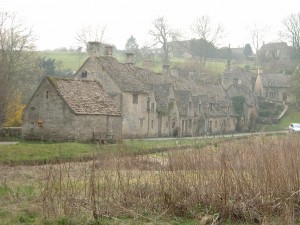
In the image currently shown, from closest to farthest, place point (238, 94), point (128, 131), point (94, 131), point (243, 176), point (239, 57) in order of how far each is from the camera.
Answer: point (243, 176) < point (94, 131) < point (128, 131) < point (238, 94) < point (239, 57)

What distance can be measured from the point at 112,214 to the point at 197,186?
2.86 metres

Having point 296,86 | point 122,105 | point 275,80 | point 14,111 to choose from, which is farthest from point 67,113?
point 275,80

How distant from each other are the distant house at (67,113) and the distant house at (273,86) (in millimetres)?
59373

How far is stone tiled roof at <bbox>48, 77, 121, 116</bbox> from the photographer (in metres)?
41.2

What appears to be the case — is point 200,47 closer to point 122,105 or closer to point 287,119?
point 287,119

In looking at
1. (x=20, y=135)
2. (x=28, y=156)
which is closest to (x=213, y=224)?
(x=28, y=156)

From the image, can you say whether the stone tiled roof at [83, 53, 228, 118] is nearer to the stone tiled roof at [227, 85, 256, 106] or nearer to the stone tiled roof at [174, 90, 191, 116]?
the stone tiled roof at [174, 90, 191, 116]

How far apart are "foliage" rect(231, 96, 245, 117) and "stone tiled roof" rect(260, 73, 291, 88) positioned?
1823 cm

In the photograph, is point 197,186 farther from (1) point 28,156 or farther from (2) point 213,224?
(1) point 28,156

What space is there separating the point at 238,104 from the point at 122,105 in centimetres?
3433

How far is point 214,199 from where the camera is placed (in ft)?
48.1

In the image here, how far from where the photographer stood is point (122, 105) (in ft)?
168

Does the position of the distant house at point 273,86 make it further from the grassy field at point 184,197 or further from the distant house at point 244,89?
the grassy field at point 184,197

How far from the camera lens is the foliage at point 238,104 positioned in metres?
80.1
